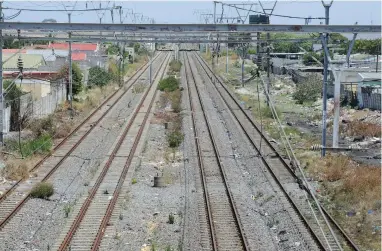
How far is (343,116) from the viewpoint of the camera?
29625 millimetres

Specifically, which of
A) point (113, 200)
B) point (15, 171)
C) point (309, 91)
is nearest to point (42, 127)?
point (15, 171)

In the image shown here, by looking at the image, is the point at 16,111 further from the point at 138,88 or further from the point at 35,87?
the point at 138,88

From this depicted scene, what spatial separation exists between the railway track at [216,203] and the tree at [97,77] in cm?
1940

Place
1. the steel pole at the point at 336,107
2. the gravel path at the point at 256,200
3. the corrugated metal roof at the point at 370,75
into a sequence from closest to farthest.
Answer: the gravel path at the point at 256,200
the steel pole at the point at 336,107
the corrugated metal roof at the point at 370,75

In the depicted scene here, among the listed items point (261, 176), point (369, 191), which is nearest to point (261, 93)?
point (261, 176)

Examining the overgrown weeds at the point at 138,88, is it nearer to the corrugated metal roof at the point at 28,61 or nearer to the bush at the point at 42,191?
the corrugated metal roof at the point at 28,61

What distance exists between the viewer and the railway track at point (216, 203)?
463 inches

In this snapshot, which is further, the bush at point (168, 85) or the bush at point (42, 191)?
the bush at point (168, 85)

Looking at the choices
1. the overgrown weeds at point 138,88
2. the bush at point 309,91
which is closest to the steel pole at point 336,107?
the bush at point 309,91

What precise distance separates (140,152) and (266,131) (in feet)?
23.5

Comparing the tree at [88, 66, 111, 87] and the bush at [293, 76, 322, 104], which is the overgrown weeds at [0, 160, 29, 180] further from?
the tree at [88, 66, 111, 87]

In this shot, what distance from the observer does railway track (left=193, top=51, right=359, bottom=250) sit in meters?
11.8

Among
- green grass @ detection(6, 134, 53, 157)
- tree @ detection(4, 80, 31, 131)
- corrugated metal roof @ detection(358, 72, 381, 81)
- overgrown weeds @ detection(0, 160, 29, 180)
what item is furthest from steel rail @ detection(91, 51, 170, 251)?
corrugated metal roof @ detection(358, 72, 381, 81)

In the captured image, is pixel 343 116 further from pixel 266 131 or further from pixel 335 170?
pixel 335 170
